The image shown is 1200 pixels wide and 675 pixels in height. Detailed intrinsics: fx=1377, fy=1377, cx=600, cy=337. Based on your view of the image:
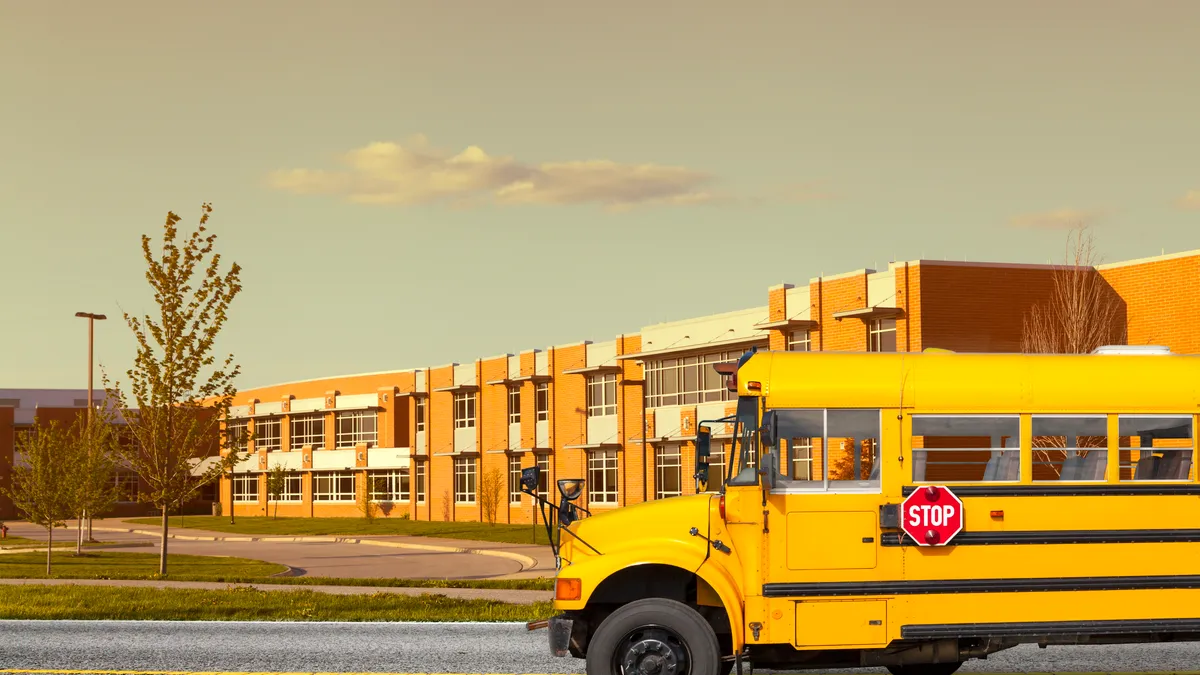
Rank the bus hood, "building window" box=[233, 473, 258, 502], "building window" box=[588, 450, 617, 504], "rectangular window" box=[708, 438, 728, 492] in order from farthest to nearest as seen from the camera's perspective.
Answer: "building window" box=[233, 473, 258, 502] < "building window" box=[588, 450, 617, 504] < "rectangular window" box=[708, 438, 728, 492] < the bus hood

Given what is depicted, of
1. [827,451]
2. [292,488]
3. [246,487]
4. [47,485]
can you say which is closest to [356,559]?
[47,485]

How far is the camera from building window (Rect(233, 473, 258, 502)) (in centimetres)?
11009

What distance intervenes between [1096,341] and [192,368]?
30604 mm

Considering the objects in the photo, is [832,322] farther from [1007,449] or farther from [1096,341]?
[1007,449]

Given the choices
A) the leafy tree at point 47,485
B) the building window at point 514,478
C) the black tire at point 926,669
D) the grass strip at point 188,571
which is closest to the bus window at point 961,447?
the black tire at point 926,669

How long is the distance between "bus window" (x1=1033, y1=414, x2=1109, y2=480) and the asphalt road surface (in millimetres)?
2385

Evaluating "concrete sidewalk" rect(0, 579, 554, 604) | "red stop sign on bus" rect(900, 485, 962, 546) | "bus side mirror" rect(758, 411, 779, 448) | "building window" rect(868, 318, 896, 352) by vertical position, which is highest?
"building window" rect(868, 318, 896, 352)

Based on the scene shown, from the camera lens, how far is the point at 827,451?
1027 cm

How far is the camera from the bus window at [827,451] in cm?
1005

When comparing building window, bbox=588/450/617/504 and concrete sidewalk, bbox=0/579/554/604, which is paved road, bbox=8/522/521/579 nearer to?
concrete sidewalk, bbox=0/579/554/604

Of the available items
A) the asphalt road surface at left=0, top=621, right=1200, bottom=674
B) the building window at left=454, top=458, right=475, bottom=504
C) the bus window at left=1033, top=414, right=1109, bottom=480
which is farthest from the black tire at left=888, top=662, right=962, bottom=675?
the building window at left=454, top=458, right=475, bottom=504

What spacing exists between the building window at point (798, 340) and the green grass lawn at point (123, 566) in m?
21.7

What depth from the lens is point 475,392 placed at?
274 ft

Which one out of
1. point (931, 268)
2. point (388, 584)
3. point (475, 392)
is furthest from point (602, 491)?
point (388, 584)
